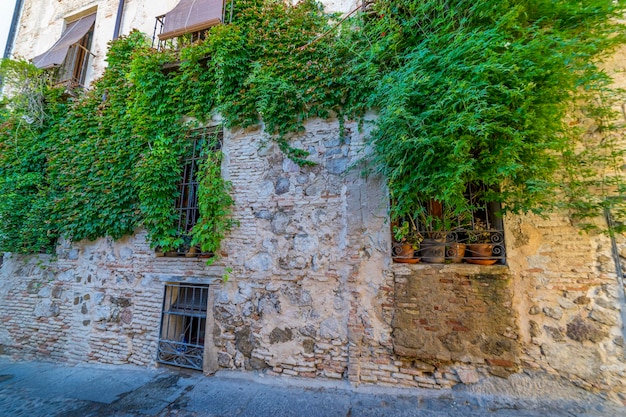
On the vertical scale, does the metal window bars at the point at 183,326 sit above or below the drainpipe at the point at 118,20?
below

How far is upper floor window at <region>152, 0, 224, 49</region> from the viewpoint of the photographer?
181 inches

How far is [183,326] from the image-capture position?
4125 mm

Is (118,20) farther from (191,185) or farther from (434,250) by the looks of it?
(434,250)

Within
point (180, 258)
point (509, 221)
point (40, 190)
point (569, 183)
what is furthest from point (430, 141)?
point (40, 190)

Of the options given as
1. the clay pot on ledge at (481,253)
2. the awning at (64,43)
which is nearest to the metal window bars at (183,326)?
the clay pot on ledge at (481,253)

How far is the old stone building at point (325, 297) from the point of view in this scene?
2.70 m

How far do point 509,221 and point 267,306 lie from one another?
3093 mm

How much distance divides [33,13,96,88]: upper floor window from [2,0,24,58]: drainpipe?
1805 mm

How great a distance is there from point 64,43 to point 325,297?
27.3 feet

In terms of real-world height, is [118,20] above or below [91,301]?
above

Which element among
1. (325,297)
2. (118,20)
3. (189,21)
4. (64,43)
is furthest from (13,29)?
(325,297)

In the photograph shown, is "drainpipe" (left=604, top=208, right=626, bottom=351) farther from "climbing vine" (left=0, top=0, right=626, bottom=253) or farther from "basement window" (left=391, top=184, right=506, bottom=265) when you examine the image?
"basement window" (left=391, top=184, right=506, bottom=265)

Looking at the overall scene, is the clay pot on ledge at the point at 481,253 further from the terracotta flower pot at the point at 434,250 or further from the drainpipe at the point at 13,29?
the drainpipe at the point at 13,29

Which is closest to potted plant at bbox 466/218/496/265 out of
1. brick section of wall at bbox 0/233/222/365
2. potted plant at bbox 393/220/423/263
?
potted plant at bbox 393/220/423/263
